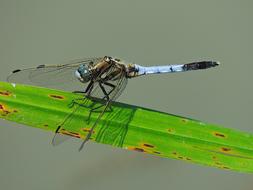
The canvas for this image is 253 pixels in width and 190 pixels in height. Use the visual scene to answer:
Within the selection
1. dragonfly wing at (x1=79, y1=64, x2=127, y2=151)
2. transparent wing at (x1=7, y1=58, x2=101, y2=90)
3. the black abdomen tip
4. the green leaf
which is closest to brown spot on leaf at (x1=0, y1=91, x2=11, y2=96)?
the green leaf

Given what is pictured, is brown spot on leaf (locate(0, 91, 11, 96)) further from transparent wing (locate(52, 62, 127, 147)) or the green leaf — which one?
transparent wing (locate(52, 62, 127, 147))

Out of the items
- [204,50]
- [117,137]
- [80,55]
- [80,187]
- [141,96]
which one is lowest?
[80,187]

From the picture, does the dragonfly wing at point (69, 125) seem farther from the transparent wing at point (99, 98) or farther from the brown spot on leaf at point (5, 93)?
the brown spot on leaf at point (5, 93)

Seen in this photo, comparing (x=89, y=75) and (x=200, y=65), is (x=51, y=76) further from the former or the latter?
(x=200, y=65)

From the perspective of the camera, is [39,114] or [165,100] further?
[165,100]

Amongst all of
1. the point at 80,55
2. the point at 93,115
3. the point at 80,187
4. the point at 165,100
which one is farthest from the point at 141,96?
the point at 93,115

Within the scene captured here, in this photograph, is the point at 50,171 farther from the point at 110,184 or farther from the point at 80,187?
the point at 110,184

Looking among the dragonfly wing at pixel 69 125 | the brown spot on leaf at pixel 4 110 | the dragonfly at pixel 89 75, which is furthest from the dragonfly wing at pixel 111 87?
the brown spot on leaf at pixel 4 110
